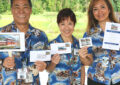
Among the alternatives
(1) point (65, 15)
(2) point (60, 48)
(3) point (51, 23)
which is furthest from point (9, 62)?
(1) point (65, 15)

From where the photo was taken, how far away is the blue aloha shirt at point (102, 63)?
1858mm

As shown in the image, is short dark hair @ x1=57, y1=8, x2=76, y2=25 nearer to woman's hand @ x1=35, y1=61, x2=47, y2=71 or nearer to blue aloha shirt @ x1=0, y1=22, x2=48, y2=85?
blue aloha shirt @ x1=0, y1=22, x2=48, y2=85

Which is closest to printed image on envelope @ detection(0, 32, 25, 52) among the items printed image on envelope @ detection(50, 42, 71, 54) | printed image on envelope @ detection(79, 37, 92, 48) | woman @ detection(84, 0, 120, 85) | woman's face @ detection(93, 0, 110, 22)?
printed image on envelope @ detection(50, 42, 71, 54)

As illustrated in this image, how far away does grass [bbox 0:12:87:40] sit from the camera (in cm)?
204

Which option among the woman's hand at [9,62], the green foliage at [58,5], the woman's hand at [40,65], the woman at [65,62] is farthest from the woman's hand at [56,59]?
the green foliage at [58,5]

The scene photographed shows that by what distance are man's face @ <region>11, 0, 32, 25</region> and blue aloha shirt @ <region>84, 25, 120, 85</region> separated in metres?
0.85

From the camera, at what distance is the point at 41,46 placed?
1.92 m

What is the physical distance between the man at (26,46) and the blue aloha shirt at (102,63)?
0.63 meters

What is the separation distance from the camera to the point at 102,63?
6.16ft

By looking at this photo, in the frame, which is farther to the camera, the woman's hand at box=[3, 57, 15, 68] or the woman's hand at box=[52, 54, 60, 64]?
the woman's hand at box=[52, 54, 60, 64]

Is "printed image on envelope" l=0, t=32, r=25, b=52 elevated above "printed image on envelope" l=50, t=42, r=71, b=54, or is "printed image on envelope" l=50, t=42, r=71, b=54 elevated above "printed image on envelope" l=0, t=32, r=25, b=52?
"printed image on envelope" l=0, t=32, r=25, b=52

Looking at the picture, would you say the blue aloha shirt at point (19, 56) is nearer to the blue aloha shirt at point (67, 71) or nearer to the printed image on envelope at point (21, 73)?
the printed image on envelope at point (21, 73)

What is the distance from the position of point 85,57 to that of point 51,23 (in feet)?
2.12

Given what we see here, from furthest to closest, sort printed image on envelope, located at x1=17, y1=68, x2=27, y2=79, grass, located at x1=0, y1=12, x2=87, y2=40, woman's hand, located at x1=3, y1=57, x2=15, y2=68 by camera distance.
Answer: grass, located at x1=0, y1=12, x2=87, y2=40
printed image on envelope, located at x1=17, y1=68, x2=27, y2=79
woman's hand, located at x1=3, y1=57, x2=15, y2=68
